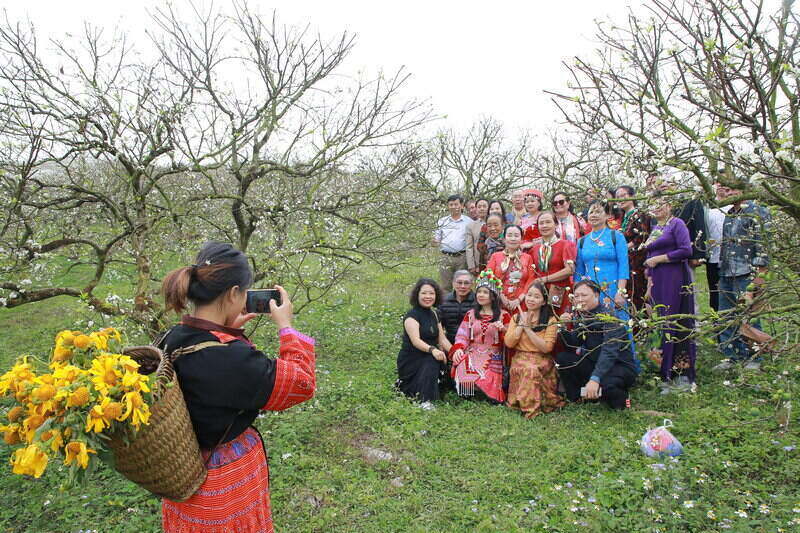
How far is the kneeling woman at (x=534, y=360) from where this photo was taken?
516 cm

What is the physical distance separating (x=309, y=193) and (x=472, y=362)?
2510 millimetres

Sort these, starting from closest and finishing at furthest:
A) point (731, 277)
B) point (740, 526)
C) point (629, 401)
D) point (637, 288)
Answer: point (740, 526), point (629, 401), point (731, 277), point (637, 288)

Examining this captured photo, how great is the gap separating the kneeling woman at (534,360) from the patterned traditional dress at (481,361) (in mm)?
181

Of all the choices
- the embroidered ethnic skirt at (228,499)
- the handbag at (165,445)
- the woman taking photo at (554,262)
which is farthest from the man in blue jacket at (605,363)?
the handbag at (165,445)

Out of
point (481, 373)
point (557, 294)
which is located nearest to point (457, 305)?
point (481, 373)

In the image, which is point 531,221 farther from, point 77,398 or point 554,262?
point 77,398

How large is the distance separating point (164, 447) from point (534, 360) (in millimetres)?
4151

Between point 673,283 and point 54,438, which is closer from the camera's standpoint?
point 54,438

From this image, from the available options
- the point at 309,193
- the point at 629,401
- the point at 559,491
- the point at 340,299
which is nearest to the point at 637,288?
the point at 629,401

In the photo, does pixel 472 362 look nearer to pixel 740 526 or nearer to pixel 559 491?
pixel 559 491

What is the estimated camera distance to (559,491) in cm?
366

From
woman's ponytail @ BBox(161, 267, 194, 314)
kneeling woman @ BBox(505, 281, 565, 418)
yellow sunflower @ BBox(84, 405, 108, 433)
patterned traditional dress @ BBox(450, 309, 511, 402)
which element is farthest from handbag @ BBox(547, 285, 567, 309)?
yellow sunflower @ BBox(84, 405, 108, 433)

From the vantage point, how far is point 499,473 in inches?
156

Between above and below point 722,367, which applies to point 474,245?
above
